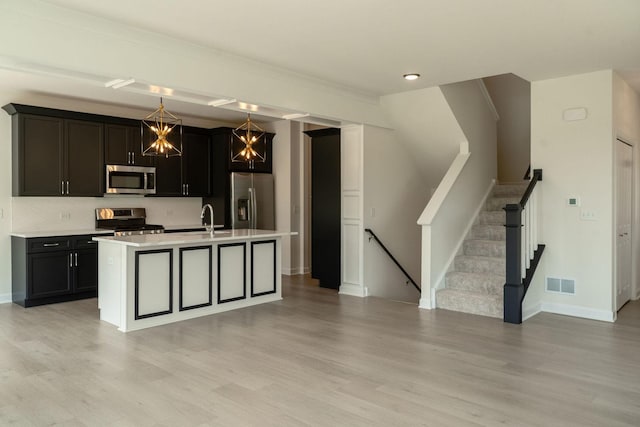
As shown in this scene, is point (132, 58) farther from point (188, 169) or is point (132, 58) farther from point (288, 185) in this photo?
point (288, 185)

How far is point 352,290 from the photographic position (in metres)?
6.96

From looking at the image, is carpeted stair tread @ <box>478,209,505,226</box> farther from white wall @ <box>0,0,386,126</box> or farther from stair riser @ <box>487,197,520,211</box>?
white wall @ <box>0,0,386,126</box>

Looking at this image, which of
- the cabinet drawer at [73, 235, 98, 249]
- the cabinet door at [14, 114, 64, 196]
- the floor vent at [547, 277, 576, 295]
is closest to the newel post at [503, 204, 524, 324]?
the floor vent at [547, 277, 576, 295]

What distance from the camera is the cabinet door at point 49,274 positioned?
6066 millimetres

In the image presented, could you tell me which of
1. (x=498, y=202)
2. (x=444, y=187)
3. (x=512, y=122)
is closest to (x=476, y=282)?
(x=444, y=187)

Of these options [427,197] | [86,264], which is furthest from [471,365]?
[86,264]

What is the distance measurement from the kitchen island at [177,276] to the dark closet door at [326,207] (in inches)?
47.3

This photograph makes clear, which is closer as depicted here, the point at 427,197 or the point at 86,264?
the point at 86,264

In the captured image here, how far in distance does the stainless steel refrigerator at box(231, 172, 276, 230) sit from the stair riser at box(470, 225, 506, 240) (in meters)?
3.64

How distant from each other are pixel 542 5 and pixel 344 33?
1583mm

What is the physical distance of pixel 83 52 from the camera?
155 inches

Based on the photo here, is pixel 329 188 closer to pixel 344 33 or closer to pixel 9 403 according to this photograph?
pixel 344 33

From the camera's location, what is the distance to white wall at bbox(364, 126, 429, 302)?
6.97 m

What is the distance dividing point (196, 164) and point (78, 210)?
1.98 m
